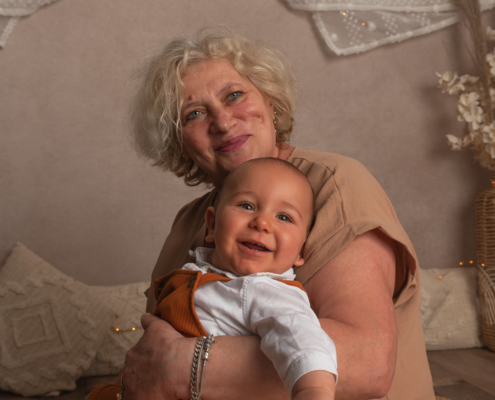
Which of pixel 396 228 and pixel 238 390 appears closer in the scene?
pixel 238 390

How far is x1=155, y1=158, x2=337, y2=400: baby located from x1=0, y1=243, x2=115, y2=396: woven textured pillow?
1363 millimetres

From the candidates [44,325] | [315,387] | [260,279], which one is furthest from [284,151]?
[44,325]

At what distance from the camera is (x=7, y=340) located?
7.63 ft

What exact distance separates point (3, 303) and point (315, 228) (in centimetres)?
191

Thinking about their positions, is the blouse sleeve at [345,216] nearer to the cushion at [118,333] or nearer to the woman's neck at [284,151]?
the woman's neck at [284,151]

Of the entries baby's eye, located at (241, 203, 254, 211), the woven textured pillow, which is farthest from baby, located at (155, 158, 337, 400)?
the woven textured pillow

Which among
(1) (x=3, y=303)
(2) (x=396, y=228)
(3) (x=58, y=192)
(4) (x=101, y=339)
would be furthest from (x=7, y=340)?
(2) (x=396, y=228)

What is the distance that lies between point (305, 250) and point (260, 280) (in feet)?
0.64

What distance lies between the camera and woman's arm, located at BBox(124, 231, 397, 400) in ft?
3.08

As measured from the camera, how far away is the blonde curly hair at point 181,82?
1583mm

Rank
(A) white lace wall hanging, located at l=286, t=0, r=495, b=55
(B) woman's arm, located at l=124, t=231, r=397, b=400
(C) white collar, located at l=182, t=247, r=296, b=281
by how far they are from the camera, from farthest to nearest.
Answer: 1. (A) white lace wall hanging, located at l=286, t=0, r=495, b=55
2. (C) white collar, located at l=182, t=247, r=296, b=281
3. (B) woman's arm, located at l=124, t=231, r=397, b=400

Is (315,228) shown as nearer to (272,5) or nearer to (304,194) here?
(304,194)

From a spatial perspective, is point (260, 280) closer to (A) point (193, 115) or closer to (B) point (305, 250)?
(B) point (305, 250)

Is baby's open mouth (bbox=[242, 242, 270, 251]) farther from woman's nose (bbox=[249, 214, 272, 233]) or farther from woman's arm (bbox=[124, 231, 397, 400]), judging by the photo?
woman's arm (bbox=[124, 231, 397, 400])
